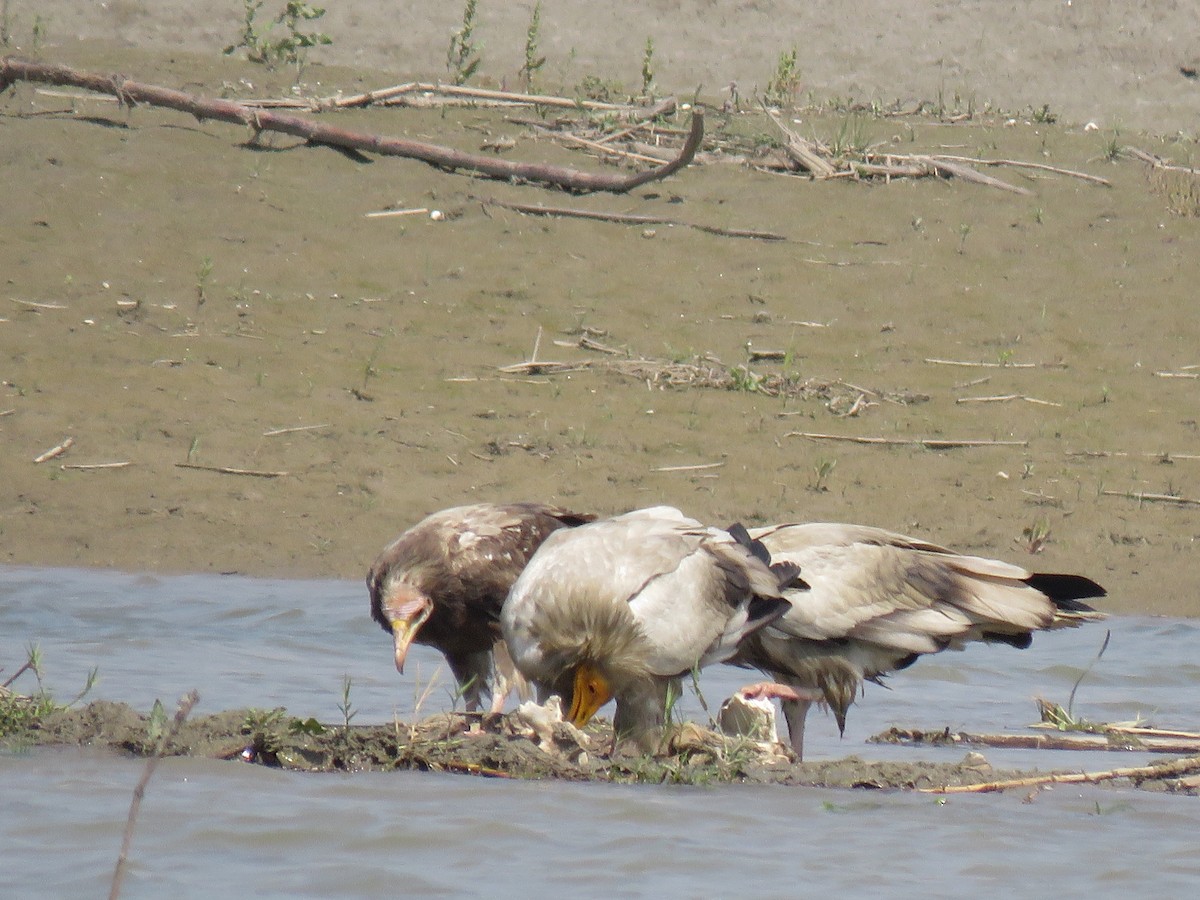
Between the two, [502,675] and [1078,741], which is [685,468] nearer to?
[502,675]

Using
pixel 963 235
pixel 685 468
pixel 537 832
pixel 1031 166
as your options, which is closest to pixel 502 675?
pixel 537 832

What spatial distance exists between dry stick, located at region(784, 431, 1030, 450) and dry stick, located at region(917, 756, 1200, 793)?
4.19 metres

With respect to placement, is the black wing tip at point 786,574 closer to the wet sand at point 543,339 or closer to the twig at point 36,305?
the wet sand at point 543,339

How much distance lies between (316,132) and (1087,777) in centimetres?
850

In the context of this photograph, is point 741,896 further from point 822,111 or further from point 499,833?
point 822,111

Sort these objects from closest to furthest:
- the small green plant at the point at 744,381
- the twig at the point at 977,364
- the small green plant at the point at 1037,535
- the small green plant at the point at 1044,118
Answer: the small green plant at the point at 1037,535 < the small green plant at the point at 744,381 < the twig at the point at 977,364 < the small green plant at the point at 1044,118

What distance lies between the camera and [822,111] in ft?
47.1

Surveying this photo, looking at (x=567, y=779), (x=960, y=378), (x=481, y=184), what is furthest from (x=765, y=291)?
(x=567, y=779)

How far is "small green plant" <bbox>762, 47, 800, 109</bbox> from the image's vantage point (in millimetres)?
14680

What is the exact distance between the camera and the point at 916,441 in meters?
9.19

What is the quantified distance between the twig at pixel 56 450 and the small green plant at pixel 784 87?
24.7 feet

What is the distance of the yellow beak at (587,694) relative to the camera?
4992mm

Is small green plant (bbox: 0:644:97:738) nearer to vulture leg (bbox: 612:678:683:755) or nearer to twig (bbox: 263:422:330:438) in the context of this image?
vulture leg (bbox: 612:678:683:755)

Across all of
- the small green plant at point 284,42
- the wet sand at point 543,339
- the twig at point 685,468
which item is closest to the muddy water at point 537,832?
the wet sand at point 543,339
